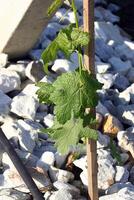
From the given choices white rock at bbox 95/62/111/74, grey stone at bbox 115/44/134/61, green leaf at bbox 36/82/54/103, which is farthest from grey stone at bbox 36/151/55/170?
grey stone at bbox 115/44/134/61

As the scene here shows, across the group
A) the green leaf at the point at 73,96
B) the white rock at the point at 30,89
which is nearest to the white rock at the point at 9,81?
the white rock at the point at 30,89

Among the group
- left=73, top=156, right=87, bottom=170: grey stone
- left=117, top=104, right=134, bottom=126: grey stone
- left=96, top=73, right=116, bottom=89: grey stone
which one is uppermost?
left=96, top=73, right=116, bottom=89: grey stone

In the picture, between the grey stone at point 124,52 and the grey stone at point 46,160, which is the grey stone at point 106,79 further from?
the grey stone at point 46,160

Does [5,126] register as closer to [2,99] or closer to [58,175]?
[2,99]

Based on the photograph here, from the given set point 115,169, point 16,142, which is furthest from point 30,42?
point 115,169

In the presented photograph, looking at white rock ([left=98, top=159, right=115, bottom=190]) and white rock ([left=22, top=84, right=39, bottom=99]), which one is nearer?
white rock ([left=98, top=159, right=115, bottom=190])

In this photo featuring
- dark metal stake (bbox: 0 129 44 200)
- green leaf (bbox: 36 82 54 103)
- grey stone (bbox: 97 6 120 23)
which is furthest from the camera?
grey stone (bbox: 97 6 120 23)

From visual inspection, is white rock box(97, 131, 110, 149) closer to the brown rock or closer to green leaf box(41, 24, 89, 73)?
the brown rock
